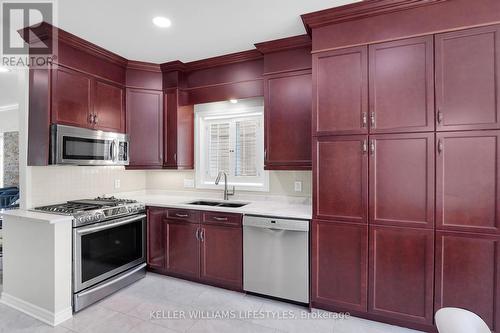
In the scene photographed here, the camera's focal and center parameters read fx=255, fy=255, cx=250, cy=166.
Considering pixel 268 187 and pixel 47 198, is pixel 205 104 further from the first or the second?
pixel 47 198

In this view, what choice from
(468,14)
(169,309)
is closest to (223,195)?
(169,309)

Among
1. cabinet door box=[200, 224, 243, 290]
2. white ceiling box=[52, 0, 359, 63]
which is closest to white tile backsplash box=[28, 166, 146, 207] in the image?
white ceiling box=[52, 0, 359, 63]

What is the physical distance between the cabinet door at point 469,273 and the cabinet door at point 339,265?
1.72ft

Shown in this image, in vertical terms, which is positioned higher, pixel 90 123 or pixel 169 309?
pixel 90 123

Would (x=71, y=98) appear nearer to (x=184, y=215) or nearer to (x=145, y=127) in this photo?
(x=145, y=127)

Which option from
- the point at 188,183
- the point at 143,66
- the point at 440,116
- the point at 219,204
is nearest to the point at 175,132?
the point at 188,183

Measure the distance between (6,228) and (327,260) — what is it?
302 cm

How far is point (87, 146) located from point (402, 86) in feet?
9.89

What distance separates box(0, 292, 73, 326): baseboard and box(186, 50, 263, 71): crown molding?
2.85 meters

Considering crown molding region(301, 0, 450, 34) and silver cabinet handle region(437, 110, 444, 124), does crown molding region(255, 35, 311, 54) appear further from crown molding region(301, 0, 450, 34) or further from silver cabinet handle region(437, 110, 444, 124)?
silver cabinet handle region(437, 110, 444, 124)

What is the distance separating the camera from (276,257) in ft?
7.82

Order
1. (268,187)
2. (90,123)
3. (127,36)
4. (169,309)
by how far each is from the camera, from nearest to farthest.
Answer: (169,309)
(127,36)
(90,123)
(268,187)

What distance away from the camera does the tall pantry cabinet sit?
1808 mm

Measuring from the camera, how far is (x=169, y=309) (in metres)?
2.36
